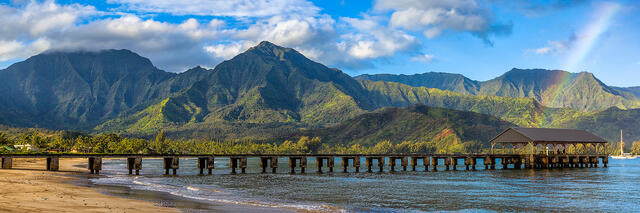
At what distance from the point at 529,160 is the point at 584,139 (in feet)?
45.5

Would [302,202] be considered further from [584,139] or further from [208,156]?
[584,139]

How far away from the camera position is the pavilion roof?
124700mm

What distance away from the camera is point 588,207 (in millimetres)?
52125

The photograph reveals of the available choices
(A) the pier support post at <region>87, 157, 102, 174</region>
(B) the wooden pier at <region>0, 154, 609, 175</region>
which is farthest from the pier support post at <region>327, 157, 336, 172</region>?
(A) the pier support post at <region>87, 157, 102, 174</region>

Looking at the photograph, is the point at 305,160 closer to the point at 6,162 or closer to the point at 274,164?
the point at 274,164

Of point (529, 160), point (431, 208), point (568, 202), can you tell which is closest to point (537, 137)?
point (529, 160)

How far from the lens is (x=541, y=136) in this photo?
127 m

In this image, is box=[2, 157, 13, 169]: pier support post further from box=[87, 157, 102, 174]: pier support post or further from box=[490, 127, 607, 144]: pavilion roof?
box=[490, 127, 607, 144]: pavilion roof

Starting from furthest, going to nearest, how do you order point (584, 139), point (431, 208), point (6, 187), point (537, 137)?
point (584, 139), point (537, 137), point (431, 208), point (6, 187)

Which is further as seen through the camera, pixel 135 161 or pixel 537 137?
pixel 537 137

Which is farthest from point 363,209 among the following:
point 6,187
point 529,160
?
point 529,160

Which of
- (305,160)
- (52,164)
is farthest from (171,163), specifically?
(305,160)

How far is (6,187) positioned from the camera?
45.1 metres

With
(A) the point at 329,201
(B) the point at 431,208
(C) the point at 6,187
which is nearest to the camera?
(C) the point at 6,187
